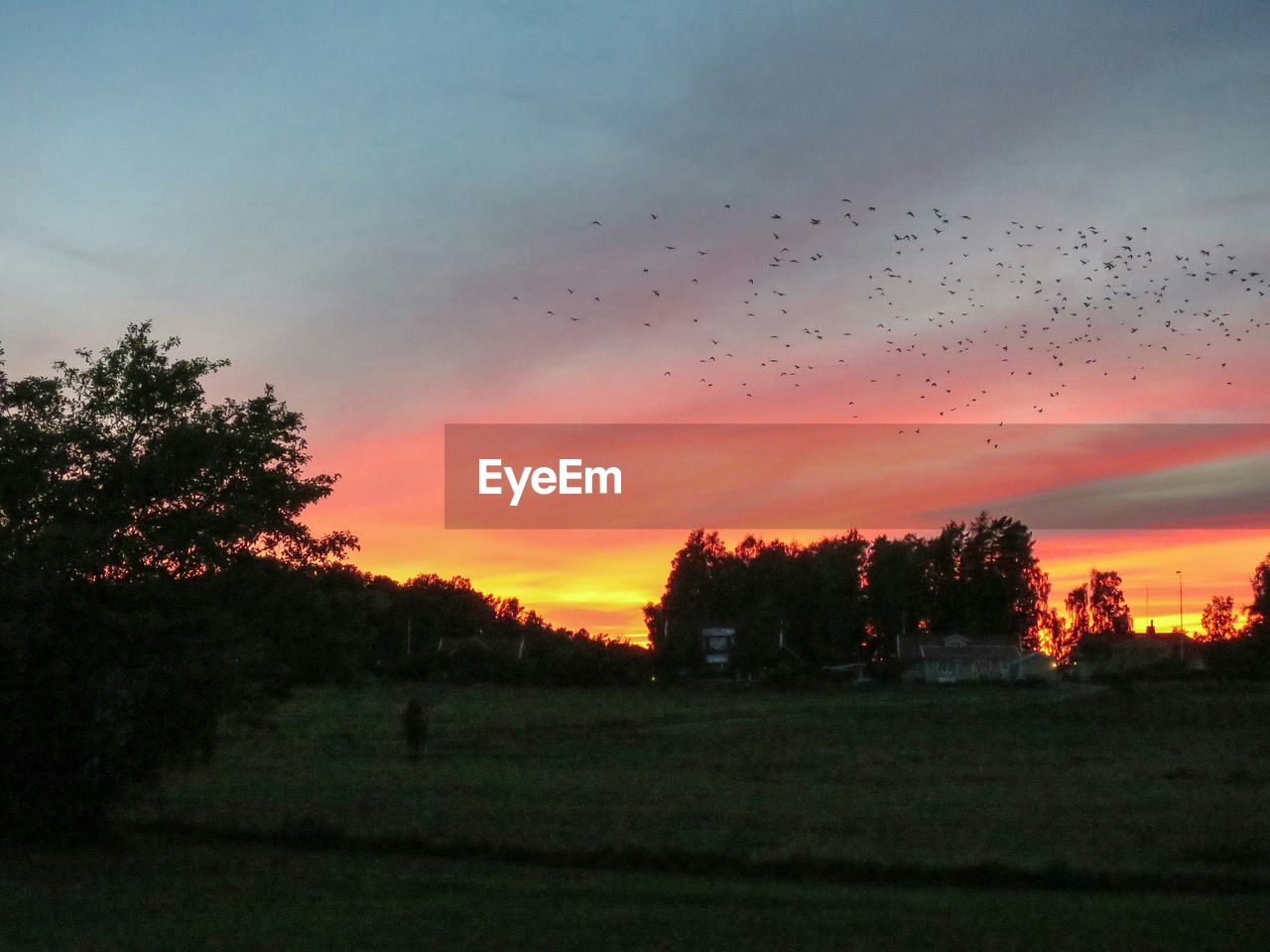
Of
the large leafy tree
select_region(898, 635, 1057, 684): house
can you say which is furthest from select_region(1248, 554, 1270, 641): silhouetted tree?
the large leafy tree

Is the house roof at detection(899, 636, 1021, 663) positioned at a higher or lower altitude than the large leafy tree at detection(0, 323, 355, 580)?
lower

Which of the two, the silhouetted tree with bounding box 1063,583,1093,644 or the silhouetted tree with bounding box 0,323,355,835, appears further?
the silhouetted tree with bounding box 1063,583,1093,644

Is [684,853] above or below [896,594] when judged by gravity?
below

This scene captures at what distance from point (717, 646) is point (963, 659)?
84.0ft

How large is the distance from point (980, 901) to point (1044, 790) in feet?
46.3

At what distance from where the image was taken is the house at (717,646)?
123 m

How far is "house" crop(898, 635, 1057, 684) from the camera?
11431 cm

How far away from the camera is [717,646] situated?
131375mm

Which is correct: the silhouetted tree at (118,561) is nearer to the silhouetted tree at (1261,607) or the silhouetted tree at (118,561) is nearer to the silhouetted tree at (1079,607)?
the silhouetted tree at (1261,607)

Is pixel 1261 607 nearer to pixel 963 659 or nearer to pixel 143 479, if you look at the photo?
pixel 963 659

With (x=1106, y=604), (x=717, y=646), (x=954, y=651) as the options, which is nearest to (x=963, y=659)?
(x=954, y=651)

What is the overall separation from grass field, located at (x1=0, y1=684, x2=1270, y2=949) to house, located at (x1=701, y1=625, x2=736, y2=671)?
81.3 meters

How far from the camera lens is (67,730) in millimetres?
20141

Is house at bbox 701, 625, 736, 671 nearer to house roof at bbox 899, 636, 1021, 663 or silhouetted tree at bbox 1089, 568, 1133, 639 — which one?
house roof at bbox 899, 636, 1021, 663
